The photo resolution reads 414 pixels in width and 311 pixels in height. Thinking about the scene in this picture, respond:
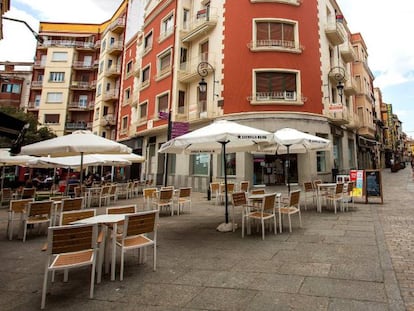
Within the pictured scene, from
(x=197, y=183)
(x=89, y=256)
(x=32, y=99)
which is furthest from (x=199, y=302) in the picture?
(x=32, y=99)

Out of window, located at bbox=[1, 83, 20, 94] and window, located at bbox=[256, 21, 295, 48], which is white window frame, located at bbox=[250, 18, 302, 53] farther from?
window, located at bbox=[1, 83, 20, 94]

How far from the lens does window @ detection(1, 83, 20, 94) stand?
36.0 metres

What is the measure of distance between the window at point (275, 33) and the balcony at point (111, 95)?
20433mm

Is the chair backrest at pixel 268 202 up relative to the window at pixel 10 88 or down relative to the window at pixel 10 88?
down

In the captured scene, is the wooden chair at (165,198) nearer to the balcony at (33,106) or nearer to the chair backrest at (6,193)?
the chair backrest at (6,193)

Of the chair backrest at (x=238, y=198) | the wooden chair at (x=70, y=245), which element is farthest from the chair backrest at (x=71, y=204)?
the chair backrest at (x=238, y=198)

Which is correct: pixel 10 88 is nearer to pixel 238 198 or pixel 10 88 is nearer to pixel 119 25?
pixel 119 25

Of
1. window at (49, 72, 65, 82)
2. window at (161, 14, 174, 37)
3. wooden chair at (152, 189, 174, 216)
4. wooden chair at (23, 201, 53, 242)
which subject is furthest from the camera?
window at (49, 72, 65, 82)

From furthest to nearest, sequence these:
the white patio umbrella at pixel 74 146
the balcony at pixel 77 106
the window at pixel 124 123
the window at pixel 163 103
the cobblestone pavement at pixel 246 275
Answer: the balcony at pixel 77 106
the window at pixel 124 123
the window at pixel 163 103
the white patio umbrella at pixel 74 146
the cobblestone pavement at pixel 246 275

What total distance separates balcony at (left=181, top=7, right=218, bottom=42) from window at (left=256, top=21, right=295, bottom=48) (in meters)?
3.22

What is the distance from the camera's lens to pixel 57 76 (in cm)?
3534

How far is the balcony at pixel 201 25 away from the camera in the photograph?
659 inches

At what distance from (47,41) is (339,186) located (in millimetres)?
43668

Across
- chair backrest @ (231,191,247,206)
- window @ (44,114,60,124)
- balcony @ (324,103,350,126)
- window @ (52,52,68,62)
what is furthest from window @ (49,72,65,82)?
chair backrest @ (231,191,247,206)
